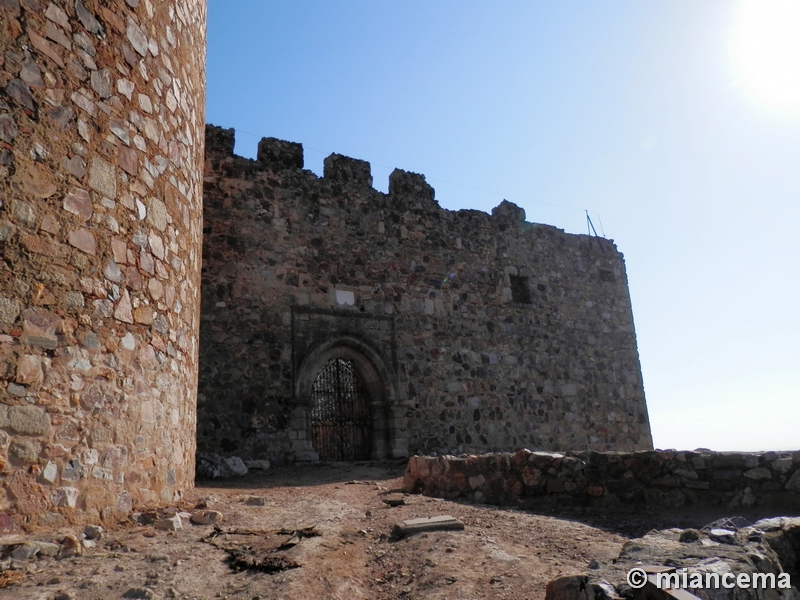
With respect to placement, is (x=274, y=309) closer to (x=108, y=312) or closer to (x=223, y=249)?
(x=223, y=249)

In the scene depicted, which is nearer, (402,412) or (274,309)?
(274,309)

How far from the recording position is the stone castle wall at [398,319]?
8492 mm

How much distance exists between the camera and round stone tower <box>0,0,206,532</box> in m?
2.78

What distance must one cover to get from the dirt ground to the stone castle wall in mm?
4134

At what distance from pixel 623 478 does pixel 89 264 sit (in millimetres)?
3999

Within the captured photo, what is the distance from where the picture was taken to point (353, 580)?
281 centimetres

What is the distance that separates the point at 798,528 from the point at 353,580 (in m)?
2.32

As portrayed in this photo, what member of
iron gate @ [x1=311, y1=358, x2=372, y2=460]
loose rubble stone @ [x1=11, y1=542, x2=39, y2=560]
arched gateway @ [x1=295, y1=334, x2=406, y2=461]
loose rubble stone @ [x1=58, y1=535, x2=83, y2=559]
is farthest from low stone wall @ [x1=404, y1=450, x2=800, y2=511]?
iron gate @ [x1=311, y1=358, x2=372, y2=460]

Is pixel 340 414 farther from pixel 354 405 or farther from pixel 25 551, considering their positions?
pixel 25 551

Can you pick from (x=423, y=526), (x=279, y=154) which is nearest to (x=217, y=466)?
(x=423, y=526)

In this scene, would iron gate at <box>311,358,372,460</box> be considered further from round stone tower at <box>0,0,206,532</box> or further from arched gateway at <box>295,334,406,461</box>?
round stone tower at <box>0,0,206,532</box>

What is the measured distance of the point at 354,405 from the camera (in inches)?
380

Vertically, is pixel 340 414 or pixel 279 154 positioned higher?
pixel 279 154

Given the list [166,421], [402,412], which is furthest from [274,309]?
[166,421]
